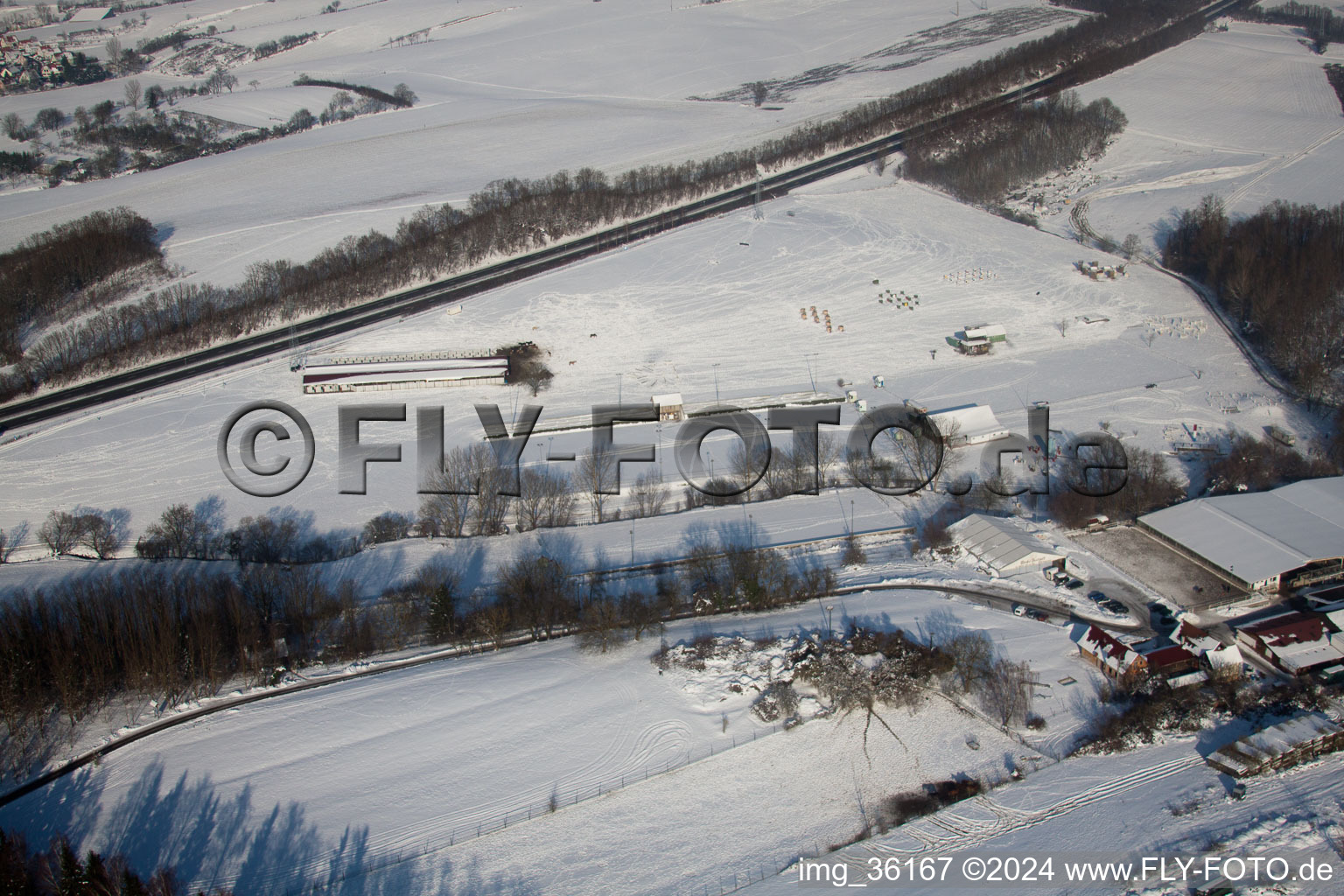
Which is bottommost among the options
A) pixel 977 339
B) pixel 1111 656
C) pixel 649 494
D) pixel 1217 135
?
pixel 1111 656

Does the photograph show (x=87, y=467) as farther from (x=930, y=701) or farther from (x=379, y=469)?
(x=930, y=701)

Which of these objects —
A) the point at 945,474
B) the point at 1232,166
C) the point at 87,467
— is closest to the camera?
the point at 945,474

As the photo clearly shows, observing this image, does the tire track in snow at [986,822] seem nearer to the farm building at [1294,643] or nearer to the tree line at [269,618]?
the farm building at [1294,643]

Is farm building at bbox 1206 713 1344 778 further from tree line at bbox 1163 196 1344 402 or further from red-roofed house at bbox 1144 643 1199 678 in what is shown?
tree line at bbox 1163 196 1344 402

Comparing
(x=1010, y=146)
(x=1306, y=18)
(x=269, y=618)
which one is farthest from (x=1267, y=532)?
(x=1306, y=18)

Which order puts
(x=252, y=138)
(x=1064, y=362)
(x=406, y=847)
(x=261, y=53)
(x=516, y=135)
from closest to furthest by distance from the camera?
(x=406, y=847) < (x=1064, y=362) < (x=516, y=135) < (x=252, y=138) < (x=261, y=53)

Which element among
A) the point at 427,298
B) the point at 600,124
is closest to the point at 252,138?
the point at 600,124

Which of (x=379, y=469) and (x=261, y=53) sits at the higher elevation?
(x=261, y=53)

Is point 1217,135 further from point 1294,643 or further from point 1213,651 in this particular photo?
point 1213,651
